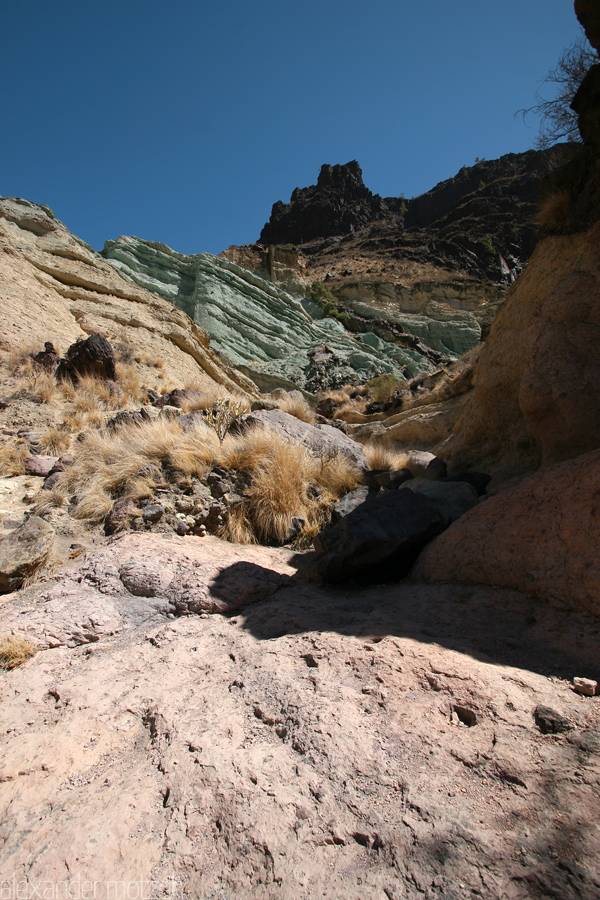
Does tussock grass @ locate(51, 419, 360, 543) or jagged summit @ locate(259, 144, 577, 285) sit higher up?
jagged summit @ locate(259, 144, 577, 285)

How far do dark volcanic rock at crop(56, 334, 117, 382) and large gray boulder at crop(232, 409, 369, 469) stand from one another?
325 cm

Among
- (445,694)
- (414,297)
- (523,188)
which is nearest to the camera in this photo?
(445,694)

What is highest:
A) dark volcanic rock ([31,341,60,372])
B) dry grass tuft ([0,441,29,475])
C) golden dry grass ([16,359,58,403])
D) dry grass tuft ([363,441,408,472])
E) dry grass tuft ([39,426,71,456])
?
dark volcanic rock ([31,341,60,372])

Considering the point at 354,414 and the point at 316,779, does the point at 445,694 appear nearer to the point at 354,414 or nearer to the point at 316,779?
the point at 316,779

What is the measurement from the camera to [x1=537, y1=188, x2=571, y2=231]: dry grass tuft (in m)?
Answer: 3.74

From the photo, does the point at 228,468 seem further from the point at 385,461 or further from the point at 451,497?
the point at 385,461

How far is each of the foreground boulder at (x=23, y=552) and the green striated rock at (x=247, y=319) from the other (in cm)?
1315

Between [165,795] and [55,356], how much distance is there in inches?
273

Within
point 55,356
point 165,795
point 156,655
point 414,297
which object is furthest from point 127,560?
point 414,297

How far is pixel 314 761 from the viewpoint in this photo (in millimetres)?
1382

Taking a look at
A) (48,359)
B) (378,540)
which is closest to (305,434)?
(378,540)

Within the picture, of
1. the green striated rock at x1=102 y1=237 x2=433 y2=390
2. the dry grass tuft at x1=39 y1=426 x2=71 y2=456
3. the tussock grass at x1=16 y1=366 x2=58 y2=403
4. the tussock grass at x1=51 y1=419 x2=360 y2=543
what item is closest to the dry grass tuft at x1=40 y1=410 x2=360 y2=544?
the tussock grass at x1=51 y1=419 x2=360 y2=543

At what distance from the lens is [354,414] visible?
36.7ft

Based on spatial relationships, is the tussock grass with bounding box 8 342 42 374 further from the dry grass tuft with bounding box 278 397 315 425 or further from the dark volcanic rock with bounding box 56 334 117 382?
the dry grass tuft with bounding box 278 397 315 425
